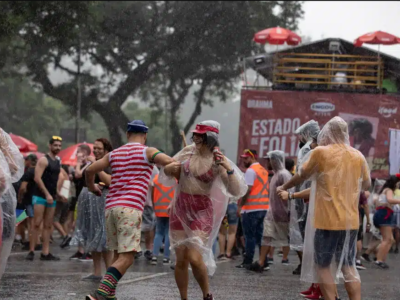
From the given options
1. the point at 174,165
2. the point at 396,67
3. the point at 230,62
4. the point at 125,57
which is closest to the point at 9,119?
the point at 125,57

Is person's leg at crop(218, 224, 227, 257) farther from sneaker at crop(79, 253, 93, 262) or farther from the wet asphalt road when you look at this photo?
sneaker at crop(79, 253, 93, 262)

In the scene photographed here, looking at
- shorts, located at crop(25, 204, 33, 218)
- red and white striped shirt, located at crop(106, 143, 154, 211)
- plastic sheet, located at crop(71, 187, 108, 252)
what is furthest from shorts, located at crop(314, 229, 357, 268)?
shorts, located at crop(25, 204, 33, 218)

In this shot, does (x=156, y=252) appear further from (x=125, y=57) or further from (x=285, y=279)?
(x=125, y=57)

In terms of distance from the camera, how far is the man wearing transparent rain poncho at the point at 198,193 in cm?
843

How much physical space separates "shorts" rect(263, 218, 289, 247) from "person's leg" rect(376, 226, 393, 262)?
219 centimetres

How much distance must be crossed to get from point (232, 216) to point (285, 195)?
7534 mm

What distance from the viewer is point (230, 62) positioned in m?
42.2

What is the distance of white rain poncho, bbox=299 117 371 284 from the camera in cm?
803

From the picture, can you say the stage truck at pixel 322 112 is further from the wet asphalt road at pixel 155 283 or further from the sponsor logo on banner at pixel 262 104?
the wet asphalt road at pixel 155 283

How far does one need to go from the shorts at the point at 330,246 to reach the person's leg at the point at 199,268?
102 centimetres

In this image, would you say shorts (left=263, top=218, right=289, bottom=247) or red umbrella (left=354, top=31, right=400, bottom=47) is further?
red umbrella (left=354, top=31, right=400, bottom=47)

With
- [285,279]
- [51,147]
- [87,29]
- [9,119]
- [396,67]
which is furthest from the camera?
[9,119]

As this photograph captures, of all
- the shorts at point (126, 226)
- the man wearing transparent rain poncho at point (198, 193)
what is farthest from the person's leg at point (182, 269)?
the shorts at point (126, 226)

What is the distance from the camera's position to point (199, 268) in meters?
8.31
